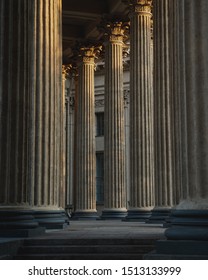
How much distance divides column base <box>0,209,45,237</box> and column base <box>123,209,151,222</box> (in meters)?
22.6

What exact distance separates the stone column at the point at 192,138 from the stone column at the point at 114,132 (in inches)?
1448

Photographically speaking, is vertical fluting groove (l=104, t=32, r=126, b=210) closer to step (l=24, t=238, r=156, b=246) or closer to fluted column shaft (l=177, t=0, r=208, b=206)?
step (l=24, t=238, r=156, b=246)

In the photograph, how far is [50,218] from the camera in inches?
1123

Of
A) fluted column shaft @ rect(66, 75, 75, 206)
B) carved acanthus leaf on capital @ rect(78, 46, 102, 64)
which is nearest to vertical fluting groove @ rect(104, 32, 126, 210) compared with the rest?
carved acanthus leaf on capital @ rect(78, 46, 102, 64)

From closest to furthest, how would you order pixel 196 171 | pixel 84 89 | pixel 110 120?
1. pixel 196 171
2. pixel 110 120
3. pixel 84 89

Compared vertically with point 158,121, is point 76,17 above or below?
above

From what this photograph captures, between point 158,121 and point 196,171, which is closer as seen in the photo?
point 196,171

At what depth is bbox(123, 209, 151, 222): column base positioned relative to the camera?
144 feet

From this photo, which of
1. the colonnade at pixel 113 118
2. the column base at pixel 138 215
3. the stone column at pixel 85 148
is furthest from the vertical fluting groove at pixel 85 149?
the column base at pixel 138 215

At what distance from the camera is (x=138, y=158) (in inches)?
1759

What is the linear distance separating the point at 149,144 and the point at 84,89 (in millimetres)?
16479

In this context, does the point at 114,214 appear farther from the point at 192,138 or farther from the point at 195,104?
the point at 195,104
